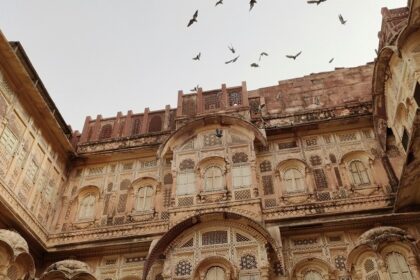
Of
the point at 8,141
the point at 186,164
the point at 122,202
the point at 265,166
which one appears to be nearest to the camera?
the point at 8,141

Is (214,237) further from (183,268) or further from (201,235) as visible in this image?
(183,268)

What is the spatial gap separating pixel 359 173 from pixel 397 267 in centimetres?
414

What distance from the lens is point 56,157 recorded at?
51.0 ft

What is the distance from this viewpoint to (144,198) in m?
15.0

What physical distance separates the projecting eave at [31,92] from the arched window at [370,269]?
35.2 feet

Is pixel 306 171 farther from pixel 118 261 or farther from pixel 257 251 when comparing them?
pixel 118 261

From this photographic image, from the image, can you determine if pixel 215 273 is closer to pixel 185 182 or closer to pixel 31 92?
pixel 185 182

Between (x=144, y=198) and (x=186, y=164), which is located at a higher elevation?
(x=186, y=164)

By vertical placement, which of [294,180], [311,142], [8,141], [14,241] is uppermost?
[311,142]

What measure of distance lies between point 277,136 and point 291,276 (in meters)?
5.39

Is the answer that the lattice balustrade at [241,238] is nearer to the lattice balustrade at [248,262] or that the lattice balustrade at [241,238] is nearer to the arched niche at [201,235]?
the arched niche at [201,235]

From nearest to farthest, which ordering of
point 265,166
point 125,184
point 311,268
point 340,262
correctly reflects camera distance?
1. point 340,262
2. point 311,268
3. point 265,166
4. point 125,184

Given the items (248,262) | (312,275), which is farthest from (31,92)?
(312,275)

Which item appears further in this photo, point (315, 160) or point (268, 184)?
point (315, 160)
